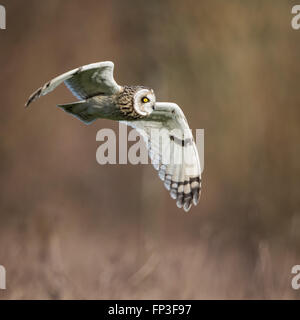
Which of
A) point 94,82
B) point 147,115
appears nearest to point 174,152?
point 147,115

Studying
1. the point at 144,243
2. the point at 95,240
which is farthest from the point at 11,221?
the point at 144,243

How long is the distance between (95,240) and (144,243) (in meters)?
0.47

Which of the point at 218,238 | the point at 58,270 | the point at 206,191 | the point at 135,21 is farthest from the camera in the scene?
the point at 206,191

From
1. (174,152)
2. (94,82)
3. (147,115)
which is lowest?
(174,152)

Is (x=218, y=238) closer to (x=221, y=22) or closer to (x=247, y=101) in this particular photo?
(x=247, y=101)

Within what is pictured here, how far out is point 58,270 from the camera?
4164 mm

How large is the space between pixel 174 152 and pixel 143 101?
538 mm

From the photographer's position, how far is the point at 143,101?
294 centimetres

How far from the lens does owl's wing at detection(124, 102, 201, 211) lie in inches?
130

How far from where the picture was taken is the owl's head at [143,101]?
9.53 feet

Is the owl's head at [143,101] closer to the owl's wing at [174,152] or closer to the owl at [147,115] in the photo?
the owl at [147,115]

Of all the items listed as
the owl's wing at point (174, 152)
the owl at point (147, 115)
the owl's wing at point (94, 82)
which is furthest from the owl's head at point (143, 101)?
the owl's wing at point (174, 152)

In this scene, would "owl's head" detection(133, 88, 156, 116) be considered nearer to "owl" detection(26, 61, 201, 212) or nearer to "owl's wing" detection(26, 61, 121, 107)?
"owl" detection(26, 61, 201, 212)

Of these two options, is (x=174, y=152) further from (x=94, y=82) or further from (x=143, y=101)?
(x=94, y=82)
